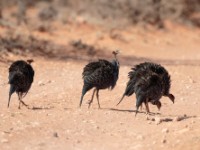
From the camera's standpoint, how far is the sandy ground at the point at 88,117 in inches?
360

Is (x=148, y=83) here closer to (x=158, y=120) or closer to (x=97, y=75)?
(x=158, y=120)

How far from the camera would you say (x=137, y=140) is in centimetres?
941

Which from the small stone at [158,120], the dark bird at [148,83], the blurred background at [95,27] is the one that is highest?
the blurred background at [95,27]

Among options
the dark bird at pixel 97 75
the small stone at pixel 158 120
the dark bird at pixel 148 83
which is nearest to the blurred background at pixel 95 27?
the dark bird at pixel 97 75

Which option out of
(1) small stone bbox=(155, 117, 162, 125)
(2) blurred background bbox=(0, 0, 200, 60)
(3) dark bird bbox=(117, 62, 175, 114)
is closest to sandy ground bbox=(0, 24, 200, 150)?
(1) small stone bbox=(155, 117, 162, 125)

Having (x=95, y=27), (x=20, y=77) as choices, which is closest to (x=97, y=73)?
(x=20, y=77)

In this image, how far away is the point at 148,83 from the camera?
10742 mm

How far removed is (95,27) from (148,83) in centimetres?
1626

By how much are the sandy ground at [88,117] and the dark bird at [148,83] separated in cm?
40

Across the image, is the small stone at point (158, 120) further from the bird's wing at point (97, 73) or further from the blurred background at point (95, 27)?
the blurred background at point (95, 27)

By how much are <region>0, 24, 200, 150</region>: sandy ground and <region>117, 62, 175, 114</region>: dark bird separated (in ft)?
1.30

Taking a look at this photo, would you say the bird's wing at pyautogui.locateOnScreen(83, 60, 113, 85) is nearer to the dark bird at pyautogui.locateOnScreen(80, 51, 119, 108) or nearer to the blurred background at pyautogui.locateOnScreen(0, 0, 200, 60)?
the dark bird at pyautogui.locateOnScreen(80, 51, 119, 108)

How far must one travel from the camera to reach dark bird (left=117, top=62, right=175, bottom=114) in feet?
35.3

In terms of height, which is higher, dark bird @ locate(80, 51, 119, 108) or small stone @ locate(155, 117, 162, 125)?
dark bird @ locate(80, 51, 119, 108)
